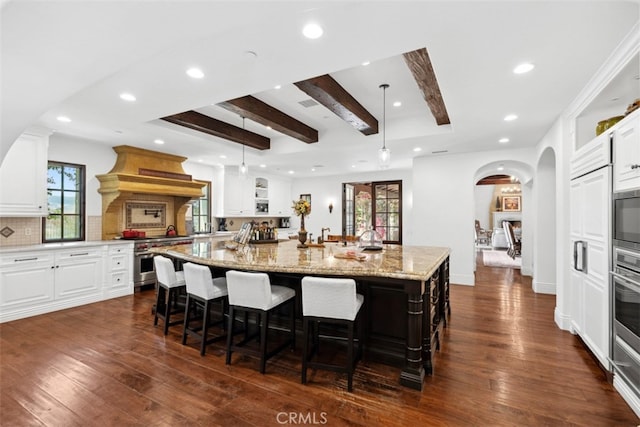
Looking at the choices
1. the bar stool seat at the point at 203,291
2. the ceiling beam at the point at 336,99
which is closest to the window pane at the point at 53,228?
the bar stool seat at the point at 203,291

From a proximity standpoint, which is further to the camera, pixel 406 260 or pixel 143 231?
pixel 143 231

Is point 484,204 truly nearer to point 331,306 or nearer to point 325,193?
point 325,193

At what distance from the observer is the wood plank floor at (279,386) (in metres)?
2.00

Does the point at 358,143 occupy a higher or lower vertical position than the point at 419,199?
higher

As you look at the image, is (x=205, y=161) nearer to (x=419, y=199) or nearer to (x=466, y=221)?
(x=419, y=199)

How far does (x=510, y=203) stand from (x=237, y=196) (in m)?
10.8

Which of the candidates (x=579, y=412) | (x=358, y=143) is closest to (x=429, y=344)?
(x=579, y=412)

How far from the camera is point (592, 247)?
9.08 feet

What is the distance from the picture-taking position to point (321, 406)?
211cm

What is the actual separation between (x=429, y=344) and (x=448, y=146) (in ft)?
12.3

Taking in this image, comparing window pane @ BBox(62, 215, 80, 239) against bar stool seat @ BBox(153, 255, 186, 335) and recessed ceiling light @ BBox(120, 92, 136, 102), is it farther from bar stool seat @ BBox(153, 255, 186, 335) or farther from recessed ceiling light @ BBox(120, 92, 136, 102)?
recessed ceiling light @ BBox(120, 92, 136, 102)

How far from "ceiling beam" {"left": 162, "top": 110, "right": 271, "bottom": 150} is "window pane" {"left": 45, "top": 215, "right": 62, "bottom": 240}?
2.57 meters

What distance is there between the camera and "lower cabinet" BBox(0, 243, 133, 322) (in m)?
3.82

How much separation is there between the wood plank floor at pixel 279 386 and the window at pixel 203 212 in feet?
12.5
